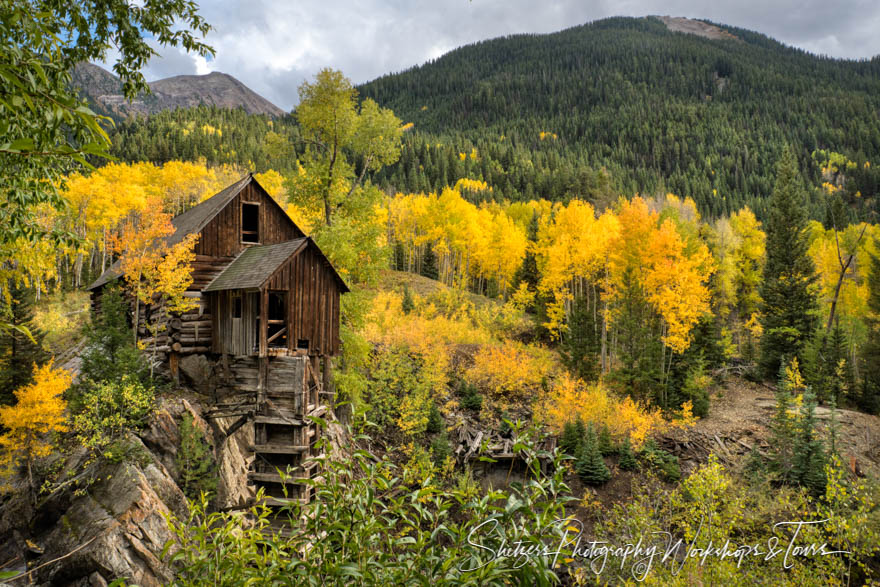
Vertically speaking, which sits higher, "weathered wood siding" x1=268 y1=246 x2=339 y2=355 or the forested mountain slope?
the forested mountain slope

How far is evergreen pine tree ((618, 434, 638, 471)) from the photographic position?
680 inches

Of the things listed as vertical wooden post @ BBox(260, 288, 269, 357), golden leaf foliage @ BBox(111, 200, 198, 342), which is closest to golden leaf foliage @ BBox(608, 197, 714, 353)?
vertical wooden post @ BBox(260, 288, 269, 357)

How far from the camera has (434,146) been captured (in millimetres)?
102438

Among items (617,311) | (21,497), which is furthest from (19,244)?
(617,311)

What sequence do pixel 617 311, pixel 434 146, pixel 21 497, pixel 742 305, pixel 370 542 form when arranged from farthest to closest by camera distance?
pixel 434 146 → pixel 742 305 → pixel 617 311 → pixel 21 497 → pixel 370 542

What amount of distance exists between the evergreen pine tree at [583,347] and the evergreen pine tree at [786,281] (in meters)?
11.4

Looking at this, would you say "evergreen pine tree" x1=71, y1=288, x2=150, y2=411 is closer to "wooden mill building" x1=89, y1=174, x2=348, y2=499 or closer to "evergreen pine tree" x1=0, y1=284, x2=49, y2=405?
"wooden mill building" x1=89, y1=174, x2=348, y2=499

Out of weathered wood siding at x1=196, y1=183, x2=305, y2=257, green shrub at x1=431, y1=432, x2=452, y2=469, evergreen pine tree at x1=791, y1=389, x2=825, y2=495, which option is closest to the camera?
evergreen pine tree at x1=791, y1=389, x2=825, y2=495

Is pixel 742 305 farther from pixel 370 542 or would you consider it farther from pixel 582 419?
pixel 370 542

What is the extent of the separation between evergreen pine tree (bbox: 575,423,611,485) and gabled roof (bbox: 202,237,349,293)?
11383 mm

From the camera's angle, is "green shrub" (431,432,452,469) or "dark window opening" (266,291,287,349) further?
"green shrub" (431,432,452,469)

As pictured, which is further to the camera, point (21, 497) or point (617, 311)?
point (617, 311)

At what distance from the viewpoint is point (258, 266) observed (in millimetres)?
13375

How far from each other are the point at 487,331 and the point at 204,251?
1993 centimetres
